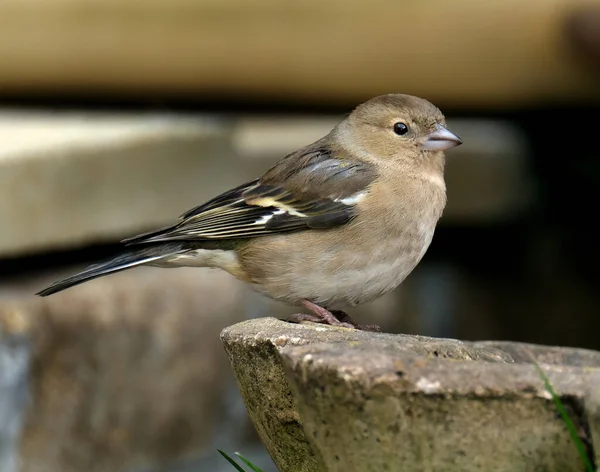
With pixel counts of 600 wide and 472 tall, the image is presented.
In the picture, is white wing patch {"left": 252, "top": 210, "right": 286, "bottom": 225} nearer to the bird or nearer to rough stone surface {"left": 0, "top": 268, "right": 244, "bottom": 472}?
the bird

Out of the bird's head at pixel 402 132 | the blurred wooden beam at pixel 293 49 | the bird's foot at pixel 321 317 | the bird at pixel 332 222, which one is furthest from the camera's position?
the blurred wooden beam at pixel 293 49

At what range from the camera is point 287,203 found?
3738 mm

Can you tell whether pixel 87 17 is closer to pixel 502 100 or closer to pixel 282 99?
pixel 282 99

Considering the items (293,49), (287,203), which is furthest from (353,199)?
(293,49)

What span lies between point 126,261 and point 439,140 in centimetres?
127

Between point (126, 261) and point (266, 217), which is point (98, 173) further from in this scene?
point (266, 217)

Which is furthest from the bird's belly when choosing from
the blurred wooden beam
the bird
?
the blurred wooden beam

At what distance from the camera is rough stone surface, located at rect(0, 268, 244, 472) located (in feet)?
15.3

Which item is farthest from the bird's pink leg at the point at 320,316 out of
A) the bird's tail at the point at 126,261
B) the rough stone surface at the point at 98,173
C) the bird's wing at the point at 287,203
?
the rough stone surface at the point at 98,173

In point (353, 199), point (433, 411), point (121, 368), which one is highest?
point (433, 411)

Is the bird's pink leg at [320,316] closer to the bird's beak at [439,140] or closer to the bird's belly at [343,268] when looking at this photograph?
the bird's belly at [343,268]

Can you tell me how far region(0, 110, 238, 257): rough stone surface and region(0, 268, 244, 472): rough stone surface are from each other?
288 mm

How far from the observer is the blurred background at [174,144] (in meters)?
4.82

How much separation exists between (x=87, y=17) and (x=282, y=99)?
126 centimetres
